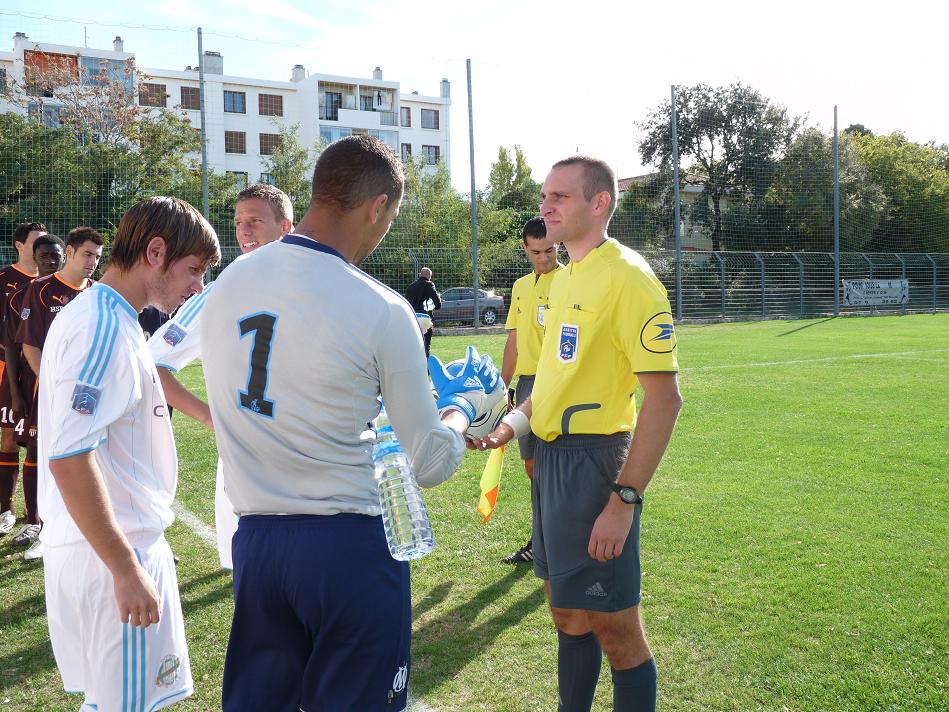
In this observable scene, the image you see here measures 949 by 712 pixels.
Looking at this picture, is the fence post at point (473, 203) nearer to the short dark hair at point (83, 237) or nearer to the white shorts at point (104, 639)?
the short dark hair at point (83, 237)

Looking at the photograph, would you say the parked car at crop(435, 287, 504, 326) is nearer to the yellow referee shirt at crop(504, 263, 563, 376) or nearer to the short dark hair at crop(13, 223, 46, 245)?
the short dark hair at crop(13, 223, 46, 245)

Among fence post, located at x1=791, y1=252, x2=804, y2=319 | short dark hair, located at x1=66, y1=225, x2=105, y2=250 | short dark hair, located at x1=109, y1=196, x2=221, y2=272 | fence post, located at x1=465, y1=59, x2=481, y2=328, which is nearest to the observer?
short dark hair, located at x1=109, y1=196, x2=221, y2=272

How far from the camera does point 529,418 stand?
9.71ft

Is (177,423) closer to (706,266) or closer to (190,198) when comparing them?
(190,198)

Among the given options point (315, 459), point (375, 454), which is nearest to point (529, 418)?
point (375, 454)

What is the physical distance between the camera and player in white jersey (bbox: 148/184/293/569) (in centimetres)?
327

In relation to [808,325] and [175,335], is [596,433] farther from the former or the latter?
[808,325]

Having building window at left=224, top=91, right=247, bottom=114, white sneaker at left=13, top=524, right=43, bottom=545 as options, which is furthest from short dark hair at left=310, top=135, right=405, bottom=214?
building window at left=224, top=91, right=247, bottom=114

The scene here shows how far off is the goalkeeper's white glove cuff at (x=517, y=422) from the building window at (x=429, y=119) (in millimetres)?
66524

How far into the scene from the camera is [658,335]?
252cm

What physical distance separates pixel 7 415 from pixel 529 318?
12.7 feet

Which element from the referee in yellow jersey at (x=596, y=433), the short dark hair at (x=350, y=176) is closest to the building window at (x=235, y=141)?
the referee in yellow jersey at (x=596, y=433)

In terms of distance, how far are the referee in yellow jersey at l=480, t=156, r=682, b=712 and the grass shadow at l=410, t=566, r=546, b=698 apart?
0.75 m

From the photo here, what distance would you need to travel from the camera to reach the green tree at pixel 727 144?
3031 cm
